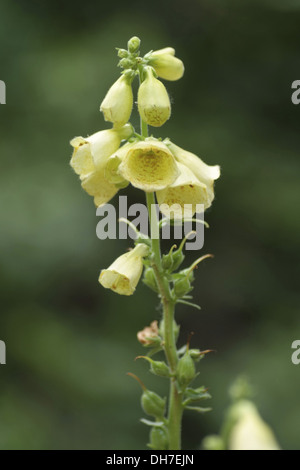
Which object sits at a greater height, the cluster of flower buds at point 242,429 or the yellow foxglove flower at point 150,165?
the yellow foxglove flower at point 150,165

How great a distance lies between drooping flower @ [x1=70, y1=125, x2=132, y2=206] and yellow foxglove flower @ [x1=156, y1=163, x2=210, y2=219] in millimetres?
109

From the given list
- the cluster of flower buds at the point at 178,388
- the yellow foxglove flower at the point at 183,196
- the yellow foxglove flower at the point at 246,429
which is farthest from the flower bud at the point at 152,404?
the yellow foxglove flower at the point at 246,429

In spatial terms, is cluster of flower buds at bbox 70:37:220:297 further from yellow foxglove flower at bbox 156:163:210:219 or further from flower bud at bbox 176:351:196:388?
flower bud at bbox 176:351:196:388

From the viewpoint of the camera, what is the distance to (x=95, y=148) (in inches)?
56.1

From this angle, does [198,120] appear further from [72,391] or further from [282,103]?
[72,391]

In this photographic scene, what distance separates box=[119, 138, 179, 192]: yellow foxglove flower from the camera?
53.4 inches

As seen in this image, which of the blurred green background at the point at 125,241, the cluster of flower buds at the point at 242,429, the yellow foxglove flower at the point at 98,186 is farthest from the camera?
the blurred green background at the point at 125,241

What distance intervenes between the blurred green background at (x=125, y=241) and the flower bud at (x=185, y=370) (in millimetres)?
2849

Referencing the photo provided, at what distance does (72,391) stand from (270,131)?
253cm

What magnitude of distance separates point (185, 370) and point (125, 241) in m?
3.46

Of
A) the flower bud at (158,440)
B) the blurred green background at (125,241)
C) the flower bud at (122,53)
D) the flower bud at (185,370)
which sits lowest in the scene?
the flower bud at (158,440)

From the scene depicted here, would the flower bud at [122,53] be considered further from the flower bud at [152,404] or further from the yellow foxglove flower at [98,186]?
the flower bud at [152,404]

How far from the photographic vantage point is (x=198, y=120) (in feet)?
16.5

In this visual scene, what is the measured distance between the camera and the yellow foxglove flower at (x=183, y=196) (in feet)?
4.74
